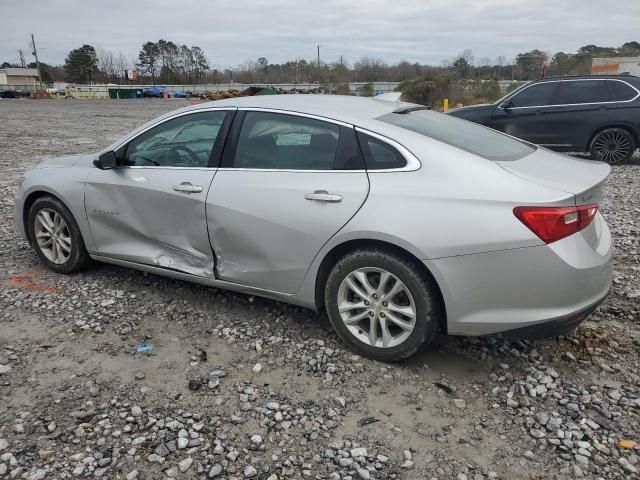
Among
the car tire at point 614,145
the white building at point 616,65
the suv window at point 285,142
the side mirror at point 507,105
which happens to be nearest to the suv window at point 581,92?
the car tire at point 614,145

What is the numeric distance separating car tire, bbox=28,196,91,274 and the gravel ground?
1.47ft

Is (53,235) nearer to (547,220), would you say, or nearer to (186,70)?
(547,220)

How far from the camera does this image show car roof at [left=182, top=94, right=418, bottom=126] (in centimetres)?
337

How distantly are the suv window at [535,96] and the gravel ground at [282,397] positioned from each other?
6933 millimetres

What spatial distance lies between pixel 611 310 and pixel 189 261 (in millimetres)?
3213

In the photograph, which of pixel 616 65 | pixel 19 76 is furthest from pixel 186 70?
pixel 616 65

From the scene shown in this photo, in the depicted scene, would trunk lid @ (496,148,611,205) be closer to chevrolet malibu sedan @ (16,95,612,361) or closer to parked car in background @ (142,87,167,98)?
chevrolet malibu sedan @ (16,95,612,361)

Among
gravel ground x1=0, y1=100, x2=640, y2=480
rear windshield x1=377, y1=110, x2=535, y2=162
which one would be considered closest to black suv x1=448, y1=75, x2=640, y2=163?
gravel ground x1=0, y1=100, x2=640, y2=480

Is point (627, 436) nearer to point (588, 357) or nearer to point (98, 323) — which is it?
point (588, 357)

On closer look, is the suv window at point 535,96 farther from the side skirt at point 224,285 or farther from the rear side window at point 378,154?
the side skirt at point 224,285

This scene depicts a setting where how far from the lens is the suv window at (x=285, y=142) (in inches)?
131

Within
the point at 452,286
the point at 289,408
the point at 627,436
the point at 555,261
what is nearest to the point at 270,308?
the point at 289,408

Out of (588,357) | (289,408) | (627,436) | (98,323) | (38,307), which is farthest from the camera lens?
(38,307)

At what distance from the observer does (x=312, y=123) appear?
3.42 meters
